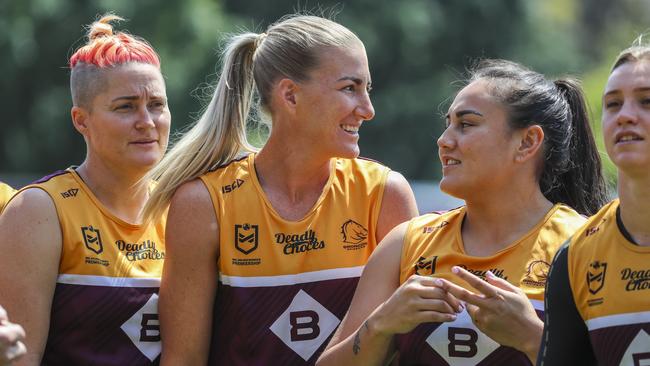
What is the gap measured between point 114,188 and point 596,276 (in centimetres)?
207

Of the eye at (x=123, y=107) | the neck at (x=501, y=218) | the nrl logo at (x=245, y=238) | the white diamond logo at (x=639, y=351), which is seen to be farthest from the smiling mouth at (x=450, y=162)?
the eye at (x=123, y=107)

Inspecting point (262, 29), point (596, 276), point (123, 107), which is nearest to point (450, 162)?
point (596, 276)

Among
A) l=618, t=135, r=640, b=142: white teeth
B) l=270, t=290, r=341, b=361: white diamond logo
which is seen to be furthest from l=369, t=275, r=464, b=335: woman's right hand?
l=618, t=135, r=640, b=142: white teeth

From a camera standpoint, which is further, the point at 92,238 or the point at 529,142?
the point at 92,238

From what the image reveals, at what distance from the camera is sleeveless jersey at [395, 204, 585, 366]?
411 cm

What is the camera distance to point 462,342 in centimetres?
412

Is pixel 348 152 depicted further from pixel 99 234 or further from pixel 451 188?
pixel 99 234

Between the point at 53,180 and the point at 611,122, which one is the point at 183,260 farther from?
the point at 611,122

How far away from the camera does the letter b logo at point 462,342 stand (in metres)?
4.11

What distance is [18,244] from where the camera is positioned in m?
4.62

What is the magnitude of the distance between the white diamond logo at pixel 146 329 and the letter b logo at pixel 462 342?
4.16ft

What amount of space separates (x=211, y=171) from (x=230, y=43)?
1.94 feet

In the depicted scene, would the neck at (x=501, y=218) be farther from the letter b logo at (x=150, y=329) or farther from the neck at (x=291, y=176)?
the letter b logo at (x=150, y=329)

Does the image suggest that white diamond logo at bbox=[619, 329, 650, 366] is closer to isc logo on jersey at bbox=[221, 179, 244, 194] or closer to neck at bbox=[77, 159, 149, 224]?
isc logo on jersey at bbox=[221, 179, 244, 194]
